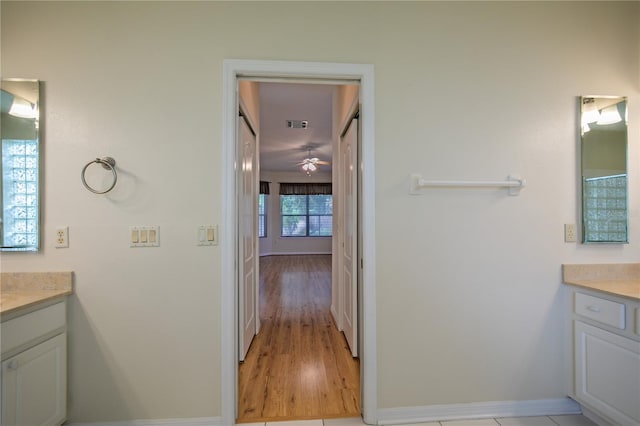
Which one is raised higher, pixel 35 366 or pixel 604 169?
pixel 604 169

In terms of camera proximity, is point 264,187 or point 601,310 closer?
point 601,310

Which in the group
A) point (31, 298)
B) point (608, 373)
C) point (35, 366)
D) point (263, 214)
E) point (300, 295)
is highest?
point (263, 214)

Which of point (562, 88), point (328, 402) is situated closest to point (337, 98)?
Answer: point (562, 88)

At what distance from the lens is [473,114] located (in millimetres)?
1871

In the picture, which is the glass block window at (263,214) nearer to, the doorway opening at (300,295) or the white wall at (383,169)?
the doorway opening at (300,295)

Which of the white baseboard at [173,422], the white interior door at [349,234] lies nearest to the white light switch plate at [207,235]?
the white baseboard at [173,422]

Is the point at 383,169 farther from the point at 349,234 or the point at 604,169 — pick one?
the point at 604,169

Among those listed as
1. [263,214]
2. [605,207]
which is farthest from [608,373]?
[263,214]

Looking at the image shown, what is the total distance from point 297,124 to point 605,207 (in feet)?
12.6

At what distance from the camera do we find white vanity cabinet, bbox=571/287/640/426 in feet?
5.02

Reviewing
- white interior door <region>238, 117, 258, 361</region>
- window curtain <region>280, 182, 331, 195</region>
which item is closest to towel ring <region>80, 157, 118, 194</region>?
white interior door <region>238, 117, 258, 361</region>

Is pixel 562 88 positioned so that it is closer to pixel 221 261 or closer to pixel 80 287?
pixel 221 261

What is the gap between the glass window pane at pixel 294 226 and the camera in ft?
31.9

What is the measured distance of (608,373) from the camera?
1.65m
